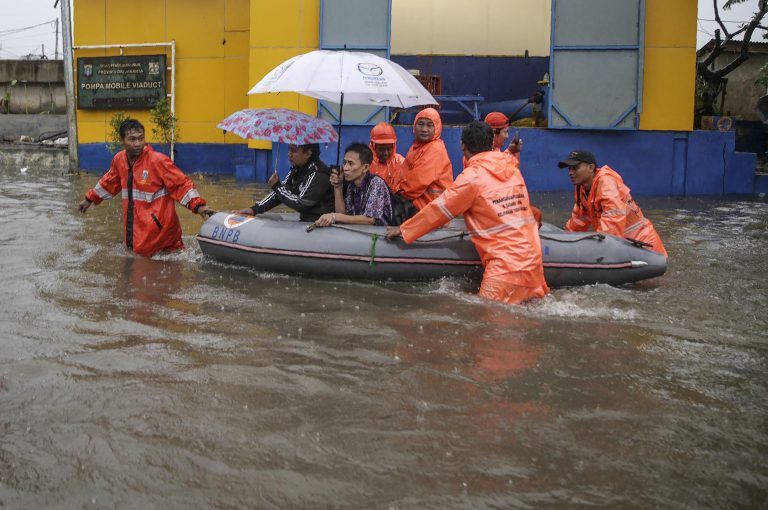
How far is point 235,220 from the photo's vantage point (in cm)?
711

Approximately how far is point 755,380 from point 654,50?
392 inches

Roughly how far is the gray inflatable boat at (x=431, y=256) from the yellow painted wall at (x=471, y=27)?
11.8 metres

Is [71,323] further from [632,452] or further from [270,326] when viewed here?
[632,452]

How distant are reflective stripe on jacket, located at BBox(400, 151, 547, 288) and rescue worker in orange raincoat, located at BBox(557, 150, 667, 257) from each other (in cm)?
92

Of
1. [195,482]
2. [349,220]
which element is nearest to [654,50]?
[349,220]

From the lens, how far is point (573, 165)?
6879 mm

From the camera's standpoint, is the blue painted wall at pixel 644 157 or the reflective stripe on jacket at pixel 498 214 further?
the blue painted wall at pixel 644 157

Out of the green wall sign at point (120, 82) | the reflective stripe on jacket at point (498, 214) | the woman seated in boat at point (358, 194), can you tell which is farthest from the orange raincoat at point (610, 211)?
the green wall sign at point (120, 82)

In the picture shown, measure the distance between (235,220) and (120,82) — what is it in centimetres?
1119

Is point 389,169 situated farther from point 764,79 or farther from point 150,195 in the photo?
point 764,79

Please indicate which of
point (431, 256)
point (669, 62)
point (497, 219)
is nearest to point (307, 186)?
point (431, 256)

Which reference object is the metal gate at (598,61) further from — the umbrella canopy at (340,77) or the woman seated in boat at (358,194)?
the woman seated in boat at (358,194)

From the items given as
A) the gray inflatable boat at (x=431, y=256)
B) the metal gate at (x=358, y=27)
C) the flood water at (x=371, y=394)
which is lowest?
the flood water at (x=371, y=394)

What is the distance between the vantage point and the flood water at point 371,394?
2.98 meters
